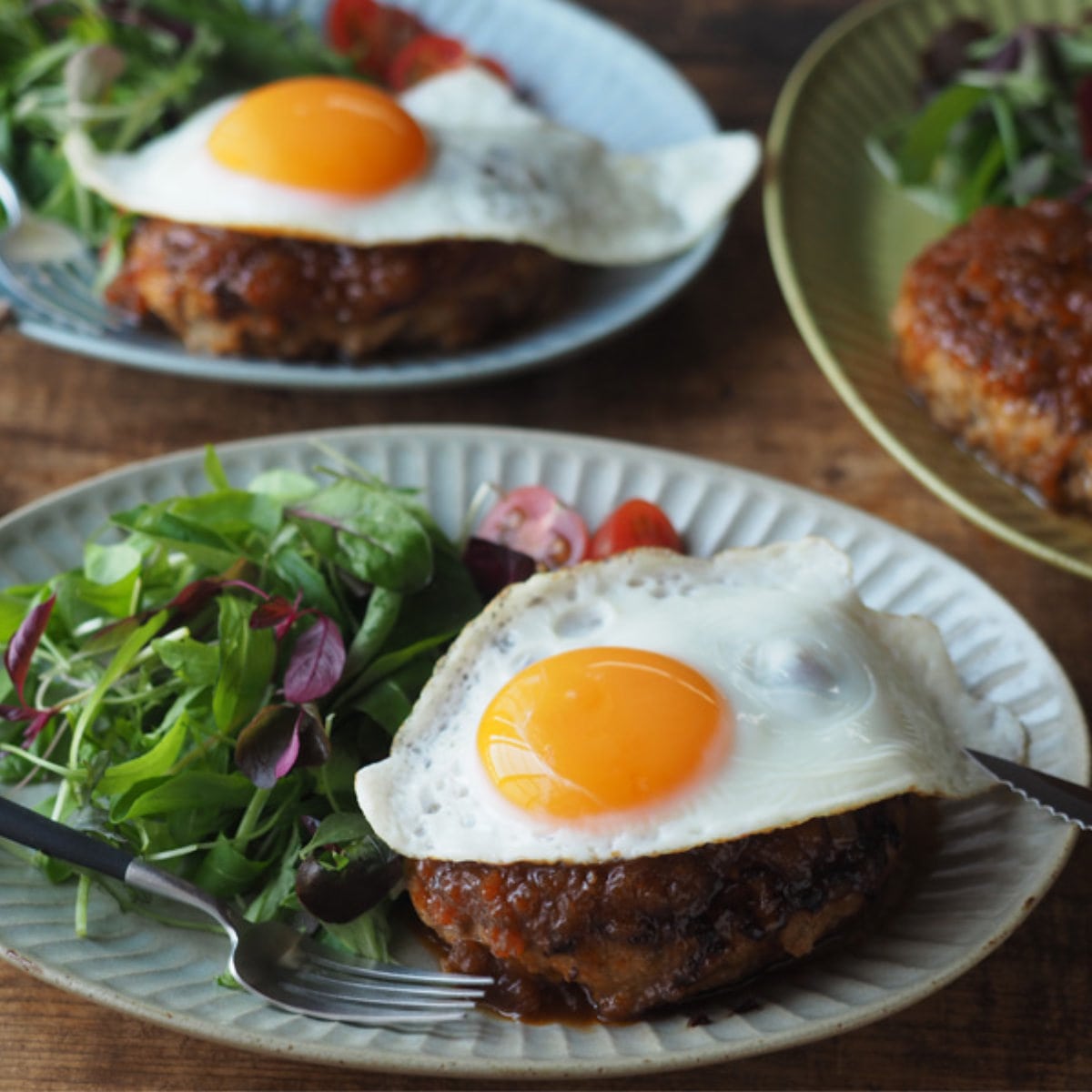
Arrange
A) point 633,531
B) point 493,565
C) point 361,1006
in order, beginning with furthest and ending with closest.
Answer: point 633,531, point 493,565, point 361,1006

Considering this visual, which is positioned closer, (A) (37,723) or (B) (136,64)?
(A) (37,723)

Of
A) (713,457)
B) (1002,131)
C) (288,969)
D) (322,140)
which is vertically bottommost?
(713,457)

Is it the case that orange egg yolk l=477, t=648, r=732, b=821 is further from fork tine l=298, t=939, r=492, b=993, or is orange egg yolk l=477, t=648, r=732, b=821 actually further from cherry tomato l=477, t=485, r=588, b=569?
cherry tomato l=477, t=485, r=588, b=569

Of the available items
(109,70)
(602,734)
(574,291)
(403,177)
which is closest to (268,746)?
(602,734)

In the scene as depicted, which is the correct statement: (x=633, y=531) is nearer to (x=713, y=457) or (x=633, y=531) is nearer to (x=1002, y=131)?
(x=713, y=457)

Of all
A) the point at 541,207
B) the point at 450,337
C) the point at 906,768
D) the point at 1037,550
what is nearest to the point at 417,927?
the point at 906,768

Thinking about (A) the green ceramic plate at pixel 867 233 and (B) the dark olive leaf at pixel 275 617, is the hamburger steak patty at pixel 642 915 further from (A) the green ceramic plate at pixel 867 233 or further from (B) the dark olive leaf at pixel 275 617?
(A) the green ceramic plate at pixel 867 233

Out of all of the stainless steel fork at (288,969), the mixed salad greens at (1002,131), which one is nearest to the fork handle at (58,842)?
the stainless steel fork at (288,969)

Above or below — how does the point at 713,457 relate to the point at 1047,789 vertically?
below
